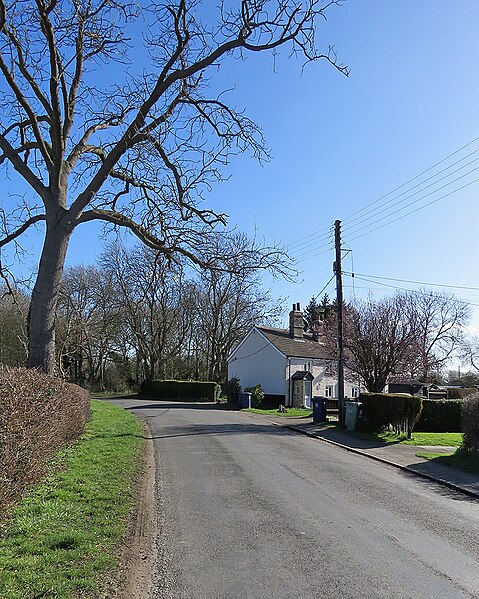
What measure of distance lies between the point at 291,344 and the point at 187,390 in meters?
11.1

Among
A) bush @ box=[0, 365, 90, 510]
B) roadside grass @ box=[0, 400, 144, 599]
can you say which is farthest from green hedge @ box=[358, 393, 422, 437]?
bush @ box=[0, 365, 90, 510]

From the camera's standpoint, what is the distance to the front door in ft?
150

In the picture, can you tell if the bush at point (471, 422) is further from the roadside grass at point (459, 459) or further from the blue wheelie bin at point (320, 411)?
the blue wheelie bin at point (320, 411)

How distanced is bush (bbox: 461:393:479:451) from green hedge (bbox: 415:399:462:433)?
12323 mm

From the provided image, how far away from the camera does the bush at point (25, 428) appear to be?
6344 millimetres

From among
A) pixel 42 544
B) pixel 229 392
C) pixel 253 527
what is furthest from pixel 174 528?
pixel 229 392

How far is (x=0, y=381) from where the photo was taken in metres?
6.66

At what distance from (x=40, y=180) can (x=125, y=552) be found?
34.5 feet

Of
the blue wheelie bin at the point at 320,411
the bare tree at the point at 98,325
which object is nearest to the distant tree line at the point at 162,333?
the bare tree at the point at 98,325

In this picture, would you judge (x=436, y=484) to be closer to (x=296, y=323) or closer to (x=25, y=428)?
(x=25, y=428)

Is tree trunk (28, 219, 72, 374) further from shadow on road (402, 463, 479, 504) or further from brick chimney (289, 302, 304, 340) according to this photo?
brick chimney (289, 302, 304, 340)

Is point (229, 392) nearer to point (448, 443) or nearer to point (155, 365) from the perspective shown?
point (155, 365)

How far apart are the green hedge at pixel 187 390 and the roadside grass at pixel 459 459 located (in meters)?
35.8

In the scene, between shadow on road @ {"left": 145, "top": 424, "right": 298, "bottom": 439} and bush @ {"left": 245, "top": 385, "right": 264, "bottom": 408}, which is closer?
shadow on road @ {"left": 145, "top": 424, "right": 298, "bottom": 439}
